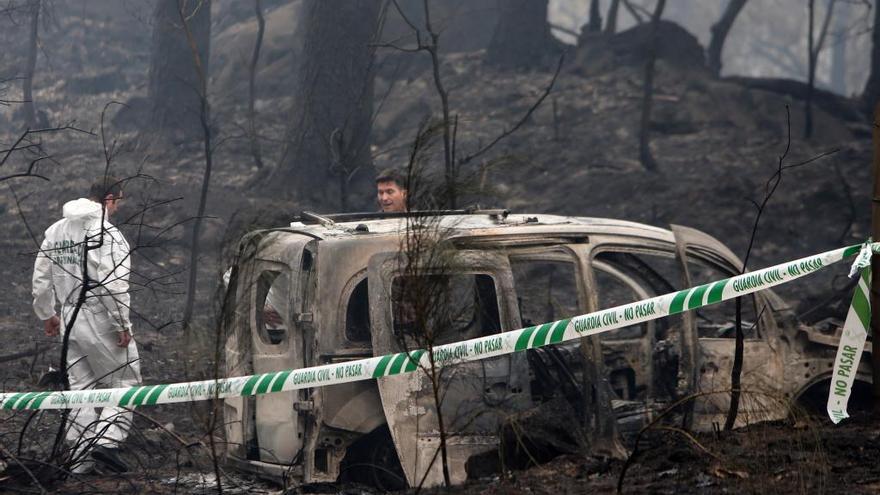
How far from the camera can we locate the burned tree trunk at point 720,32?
20.2m

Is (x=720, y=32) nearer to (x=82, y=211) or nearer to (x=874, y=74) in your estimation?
(x=874, y=74)

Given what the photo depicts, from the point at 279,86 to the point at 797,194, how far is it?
958 centimetres

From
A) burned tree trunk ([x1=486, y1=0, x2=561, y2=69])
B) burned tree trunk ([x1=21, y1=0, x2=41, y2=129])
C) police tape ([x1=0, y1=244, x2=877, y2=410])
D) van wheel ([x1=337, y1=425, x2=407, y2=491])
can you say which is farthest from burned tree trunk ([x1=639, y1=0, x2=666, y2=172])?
van wheel ([x1=337, y1=425, x2=407, y2=491])

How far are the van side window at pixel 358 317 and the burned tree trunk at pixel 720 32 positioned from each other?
15.0 m

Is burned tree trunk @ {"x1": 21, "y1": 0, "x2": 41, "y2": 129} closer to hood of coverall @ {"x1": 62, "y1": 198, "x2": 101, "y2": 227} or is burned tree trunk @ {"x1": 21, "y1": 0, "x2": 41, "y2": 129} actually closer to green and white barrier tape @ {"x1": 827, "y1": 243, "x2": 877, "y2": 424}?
hood of coverall @ {"x1": 62, "y1": 198, "x2": 101, "y2": 227}

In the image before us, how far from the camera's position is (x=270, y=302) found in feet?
21.1

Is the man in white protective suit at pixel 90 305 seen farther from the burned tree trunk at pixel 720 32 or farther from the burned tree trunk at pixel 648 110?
the burned tree trunk at pixel 720 32

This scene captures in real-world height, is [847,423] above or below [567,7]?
below

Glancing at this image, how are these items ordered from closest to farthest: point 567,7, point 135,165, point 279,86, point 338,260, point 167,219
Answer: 1. point 338,260
2. point 167,219
3. point 135,165
4. point 279,86
5. point 567,7

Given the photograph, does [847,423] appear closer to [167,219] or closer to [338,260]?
[338,260]

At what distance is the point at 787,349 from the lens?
260 inches

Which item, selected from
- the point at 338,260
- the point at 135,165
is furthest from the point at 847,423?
the point at 135,165

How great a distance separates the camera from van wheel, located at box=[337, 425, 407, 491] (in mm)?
6027

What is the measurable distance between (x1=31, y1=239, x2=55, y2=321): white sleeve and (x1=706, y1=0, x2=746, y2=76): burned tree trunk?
1434 centimetres
